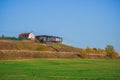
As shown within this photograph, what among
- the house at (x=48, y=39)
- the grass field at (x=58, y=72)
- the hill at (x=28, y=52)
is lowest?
the grass field at (x=58, y=72)

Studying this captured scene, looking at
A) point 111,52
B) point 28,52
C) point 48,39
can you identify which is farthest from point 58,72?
point 48,39

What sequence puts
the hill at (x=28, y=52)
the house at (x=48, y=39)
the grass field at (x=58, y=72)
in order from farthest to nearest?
the house at (x=48, y=39) < the hill at (x=28, y=52) < the grass field at (x=58, y=72)

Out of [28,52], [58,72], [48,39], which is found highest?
[48,39]

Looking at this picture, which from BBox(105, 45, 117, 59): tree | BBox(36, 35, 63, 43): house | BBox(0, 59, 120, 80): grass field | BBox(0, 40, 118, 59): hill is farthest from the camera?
BBox(36, 35, 63, 43): house

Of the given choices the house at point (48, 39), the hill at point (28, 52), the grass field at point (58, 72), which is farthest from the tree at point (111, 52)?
the grass field at point (58, 72)

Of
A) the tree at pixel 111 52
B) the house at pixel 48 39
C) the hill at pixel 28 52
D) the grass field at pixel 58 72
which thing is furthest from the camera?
→ the house at pixel 48 39

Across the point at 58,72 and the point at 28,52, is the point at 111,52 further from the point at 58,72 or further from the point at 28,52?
the point at 58,72

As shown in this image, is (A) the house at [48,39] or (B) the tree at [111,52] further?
(A) the house at [48,39]

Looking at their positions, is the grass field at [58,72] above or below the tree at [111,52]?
below

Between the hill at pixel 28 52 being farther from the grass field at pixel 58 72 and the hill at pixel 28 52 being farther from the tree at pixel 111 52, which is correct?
the grass field at pixel 58 72

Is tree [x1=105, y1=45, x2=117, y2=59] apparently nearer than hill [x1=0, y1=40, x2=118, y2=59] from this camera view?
No

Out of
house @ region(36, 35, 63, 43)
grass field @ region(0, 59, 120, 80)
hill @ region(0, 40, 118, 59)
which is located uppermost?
house @ region(36, 35, 63, 43)

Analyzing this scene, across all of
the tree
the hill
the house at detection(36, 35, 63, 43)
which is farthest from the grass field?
the house at detection(36, 35, 63, 43)

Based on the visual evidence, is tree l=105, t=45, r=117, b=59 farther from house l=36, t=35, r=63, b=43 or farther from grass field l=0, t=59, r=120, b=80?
grass field l=0, t=59, r=120, b=80
